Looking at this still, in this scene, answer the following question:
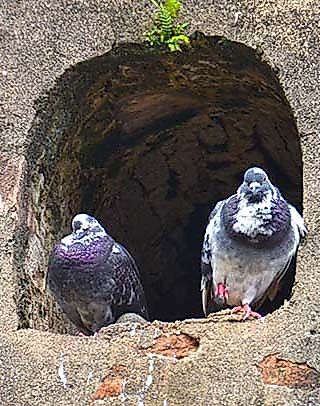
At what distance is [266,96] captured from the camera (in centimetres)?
432

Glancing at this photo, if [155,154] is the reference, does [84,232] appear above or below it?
below

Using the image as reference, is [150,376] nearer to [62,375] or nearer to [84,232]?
[62,375]

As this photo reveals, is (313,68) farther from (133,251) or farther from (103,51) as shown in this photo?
(133,251)

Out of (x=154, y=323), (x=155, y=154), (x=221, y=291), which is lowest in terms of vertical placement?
(x=154, y=323)

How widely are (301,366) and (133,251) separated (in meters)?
2.05

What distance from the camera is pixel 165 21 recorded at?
3955mm

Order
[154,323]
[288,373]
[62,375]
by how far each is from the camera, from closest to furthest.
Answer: [288,373] → [62,375] → [154,323]

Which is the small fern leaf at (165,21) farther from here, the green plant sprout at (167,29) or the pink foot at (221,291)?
the pink foot at (221,291)

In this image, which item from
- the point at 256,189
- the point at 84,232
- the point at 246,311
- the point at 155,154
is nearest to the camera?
the point at 246,311

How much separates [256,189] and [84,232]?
61 cm

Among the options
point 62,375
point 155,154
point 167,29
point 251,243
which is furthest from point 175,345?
point 155,154

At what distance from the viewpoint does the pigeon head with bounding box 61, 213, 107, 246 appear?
3.83 meters

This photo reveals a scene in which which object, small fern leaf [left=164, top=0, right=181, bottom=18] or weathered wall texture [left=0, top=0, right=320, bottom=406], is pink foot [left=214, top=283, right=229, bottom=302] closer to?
weathered wall texture [left=0, top=0, right=320, bottom=406]

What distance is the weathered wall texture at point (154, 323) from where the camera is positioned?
325 centimetres
